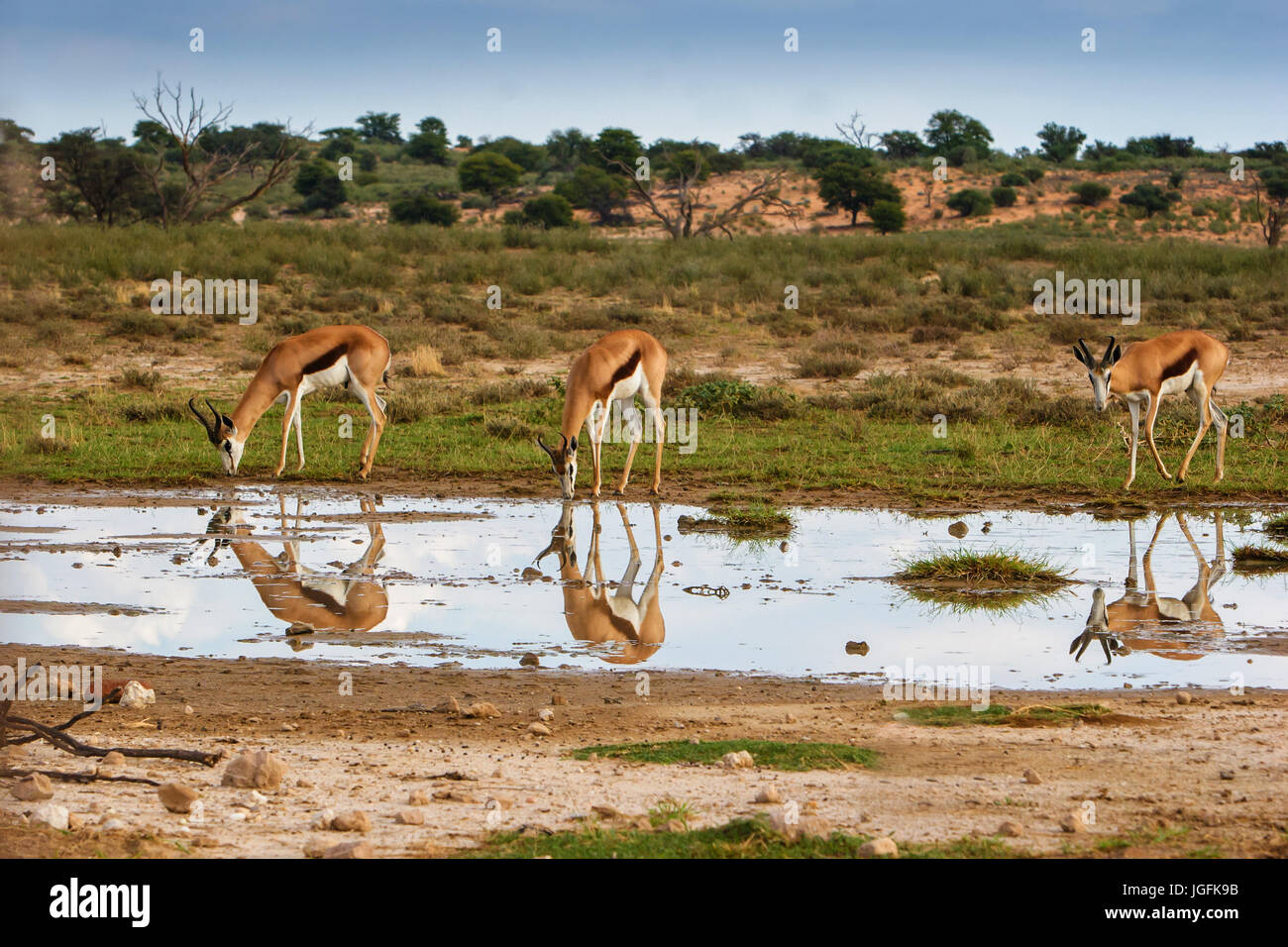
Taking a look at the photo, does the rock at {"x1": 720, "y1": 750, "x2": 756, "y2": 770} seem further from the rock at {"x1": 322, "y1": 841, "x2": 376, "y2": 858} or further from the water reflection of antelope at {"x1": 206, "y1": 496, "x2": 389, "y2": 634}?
the water reflection of antelope at {"x1": 206, "y1": 496, "x2": 389, "y2": 634}

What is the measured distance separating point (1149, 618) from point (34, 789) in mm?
6545

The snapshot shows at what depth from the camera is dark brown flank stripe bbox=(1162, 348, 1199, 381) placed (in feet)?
45.4

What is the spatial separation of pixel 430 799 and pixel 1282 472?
11.4 meters

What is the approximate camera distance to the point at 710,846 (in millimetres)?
4438

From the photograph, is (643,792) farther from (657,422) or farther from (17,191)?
(657,422)

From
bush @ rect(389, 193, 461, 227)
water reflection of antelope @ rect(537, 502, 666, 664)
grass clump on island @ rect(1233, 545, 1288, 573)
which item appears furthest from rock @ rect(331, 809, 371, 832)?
bush @ rect(389, 193, 461, 227)

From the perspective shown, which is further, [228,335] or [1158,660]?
[228,335]

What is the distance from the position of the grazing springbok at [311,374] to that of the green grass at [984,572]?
6.55 metres

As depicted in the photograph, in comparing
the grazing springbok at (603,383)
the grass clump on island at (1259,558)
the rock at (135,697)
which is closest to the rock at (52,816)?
the rock at (135,697)

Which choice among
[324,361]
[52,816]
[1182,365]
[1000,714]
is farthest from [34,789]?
[1182,365]

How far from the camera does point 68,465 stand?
14.1 meters

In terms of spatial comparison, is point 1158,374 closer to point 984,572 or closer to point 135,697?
point 984,572

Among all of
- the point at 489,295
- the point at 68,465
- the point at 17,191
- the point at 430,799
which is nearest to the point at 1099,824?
the point at 430,799

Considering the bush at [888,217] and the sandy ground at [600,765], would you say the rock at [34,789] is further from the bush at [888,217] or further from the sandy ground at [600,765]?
the bush at [888,217]
